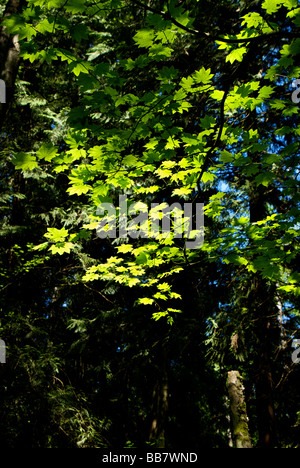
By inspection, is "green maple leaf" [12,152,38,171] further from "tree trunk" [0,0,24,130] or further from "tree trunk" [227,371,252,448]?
"tree trunk" [227,371,252,448]

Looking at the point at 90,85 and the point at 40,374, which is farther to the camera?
the point at 40,374

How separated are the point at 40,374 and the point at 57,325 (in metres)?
2.47

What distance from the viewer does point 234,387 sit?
7.15 metres

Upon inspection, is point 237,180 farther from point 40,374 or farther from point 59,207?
point 40,374

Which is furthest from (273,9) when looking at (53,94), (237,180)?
(53,94)

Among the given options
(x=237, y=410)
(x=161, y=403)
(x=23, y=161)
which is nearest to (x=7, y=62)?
(x=23, y=161)

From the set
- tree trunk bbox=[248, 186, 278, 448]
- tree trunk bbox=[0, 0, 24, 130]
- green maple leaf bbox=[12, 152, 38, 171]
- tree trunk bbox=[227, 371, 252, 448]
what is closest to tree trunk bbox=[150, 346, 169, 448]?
tree trunk bbox=[227, 371, 252, 448]

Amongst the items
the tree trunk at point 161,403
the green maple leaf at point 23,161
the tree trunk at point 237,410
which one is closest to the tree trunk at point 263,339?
the tree trunk at point 237,410

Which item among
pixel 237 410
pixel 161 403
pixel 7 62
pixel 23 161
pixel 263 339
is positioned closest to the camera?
pixel 23 161

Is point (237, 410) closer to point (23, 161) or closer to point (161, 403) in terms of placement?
point (161, 403)

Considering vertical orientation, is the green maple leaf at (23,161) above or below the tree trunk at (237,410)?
above

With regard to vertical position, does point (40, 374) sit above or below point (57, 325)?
below

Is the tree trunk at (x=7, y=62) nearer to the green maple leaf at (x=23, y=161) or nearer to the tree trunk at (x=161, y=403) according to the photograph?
the green maple leaf at (x=23, y=161)
